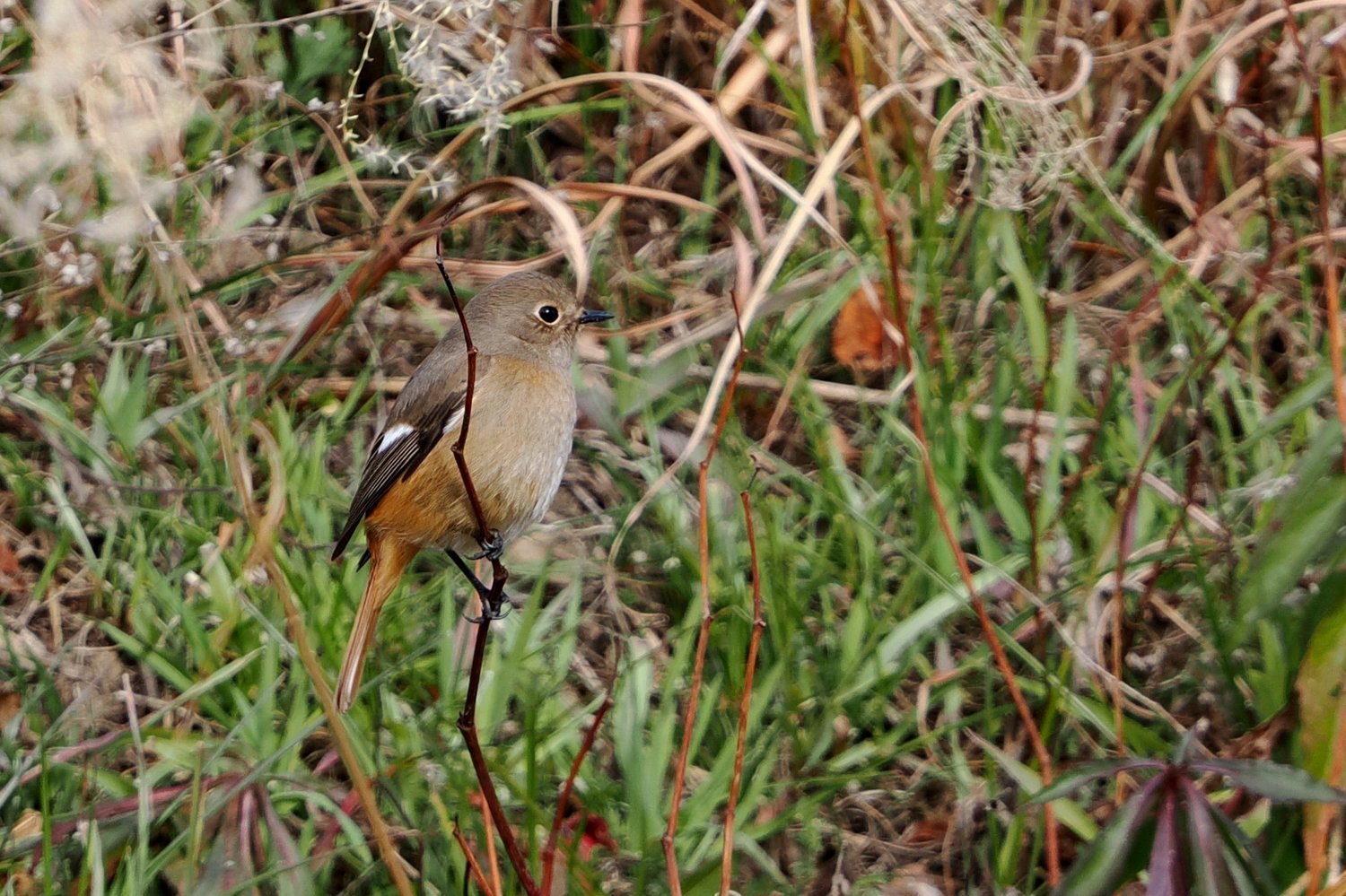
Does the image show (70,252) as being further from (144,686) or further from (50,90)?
(50,90)

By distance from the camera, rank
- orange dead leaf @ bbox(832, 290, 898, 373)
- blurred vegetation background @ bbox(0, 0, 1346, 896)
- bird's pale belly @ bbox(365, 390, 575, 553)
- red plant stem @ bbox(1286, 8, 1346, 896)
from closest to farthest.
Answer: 1. red plant stem @ bbox(1286, 8, 1346, 896)
2. blurred vegetation background @ bbox(0, 0, 1346, 896)
3. bird's pale belly @ bbox(365, 390, 575, 553)
4. orange dead leaf @ bbox(832, 290, 898, 373)

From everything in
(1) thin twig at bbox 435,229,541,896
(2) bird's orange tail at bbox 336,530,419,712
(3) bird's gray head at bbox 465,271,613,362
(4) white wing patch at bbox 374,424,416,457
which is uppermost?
(1) thin twig at bbox 435,229,541,896

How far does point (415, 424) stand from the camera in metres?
3.65

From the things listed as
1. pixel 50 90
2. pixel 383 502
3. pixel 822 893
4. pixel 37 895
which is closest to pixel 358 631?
pixel 383 502

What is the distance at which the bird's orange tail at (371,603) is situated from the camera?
3057mm

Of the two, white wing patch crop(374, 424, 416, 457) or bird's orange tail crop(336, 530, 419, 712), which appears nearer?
bird's orange tail crop(336, 530, 419, 712)

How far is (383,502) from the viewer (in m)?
3.54

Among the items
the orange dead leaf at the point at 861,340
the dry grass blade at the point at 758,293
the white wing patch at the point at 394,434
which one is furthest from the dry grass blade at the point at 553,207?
the orange dead leaf at the point at 861,340

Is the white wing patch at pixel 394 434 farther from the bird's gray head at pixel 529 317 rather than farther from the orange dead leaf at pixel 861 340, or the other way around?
the orange dead leaf at pixel 861 340

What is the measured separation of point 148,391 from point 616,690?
183cm

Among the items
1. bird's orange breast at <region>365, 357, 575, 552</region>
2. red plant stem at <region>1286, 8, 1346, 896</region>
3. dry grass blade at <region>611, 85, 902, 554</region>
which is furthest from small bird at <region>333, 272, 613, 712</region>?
red plant stem at <region>1286, 8, 1346, 896</region>

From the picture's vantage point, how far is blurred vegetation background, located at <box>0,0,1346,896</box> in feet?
10.5

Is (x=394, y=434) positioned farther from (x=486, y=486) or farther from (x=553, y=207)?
(x=553, y=207)

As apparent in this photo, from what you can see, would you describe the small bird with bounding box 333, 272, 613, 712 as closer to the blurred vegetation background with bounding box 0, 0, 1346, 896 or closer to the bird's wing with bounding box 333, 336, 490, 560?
the bird's wing with bounding box 333, 336, 490, 560
